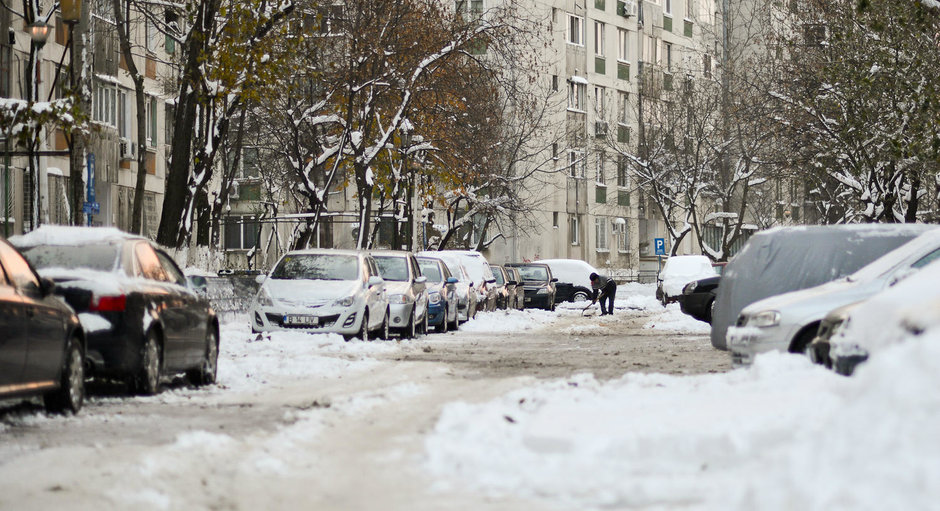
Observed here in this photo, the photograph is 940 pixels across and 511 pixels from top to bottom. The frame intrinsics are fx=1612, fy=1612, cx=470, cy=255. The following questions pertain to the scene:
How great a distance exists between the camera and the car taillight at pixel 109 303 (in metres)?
13.7

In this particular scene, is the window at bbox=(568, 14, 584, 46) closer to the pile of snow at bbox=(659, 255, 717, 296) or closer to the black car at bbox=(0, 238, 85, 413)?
the pile of snow at bbox=(659, 255, 717, 296)

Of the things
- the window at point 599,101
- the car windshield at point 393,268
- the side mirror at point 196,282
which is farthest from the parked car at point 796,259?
the window at point 599,101

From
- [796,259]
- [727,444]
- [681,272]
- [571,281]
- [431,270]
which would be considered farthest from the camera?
[571,281]

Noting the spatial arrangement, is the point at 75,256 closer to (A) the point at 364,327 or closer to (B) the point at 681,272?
(A) the point at 364,327

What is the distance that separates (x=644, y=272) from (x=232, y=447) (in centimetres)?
6920

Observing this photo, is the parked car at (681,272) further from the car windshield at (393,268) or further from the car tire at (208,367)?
the car tire at (208,367)

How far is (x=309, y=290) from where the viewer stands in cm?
2433

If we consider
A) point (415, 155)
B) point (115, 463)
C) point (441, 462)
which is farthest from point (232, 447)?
point (415, 155)

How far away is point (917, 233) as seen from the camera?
1756 cm

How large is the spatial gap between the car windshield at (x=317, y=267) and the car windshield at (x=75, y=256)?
34.6ft

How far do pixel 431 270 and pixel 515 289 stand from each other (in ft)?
45.7

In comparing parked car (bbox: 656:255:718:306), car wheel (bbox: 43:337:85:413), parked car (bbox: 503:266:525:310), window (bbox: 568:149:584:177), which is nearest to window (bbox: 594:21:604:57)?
window (bbox: 568:149:584:177)

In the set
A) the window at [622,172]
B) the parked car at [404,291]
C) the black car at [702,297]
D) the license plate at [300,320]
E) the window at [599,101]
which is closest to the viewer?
the license plate at [300,320]

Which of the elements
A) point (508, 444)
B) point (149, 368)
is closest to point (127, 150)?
point (149, 368)
